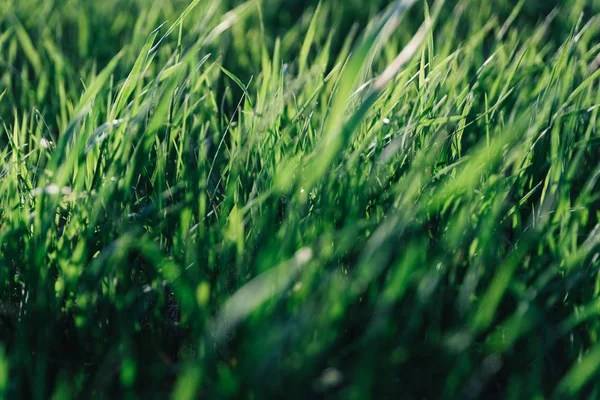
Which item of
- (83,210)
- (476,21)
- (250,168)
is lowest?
(476,21)

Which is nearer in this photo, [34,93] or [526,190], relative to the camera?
[526,190]

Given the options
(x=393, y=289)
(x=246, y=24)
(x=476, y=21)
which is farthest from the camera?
(x=246, y=24)

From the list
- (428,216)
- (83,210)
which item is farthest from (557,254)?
(83,210)

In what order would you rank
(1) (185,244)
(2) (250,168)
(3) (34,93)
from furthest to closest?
(3) (34,93)
(2) (250,168)
(1) (185,244)

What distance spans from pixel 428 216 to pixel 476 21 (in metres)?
1.18

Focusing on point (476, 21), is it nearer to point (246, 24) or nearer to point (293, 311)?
point (246, 24)

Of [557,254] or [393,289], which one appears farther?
[557,254]

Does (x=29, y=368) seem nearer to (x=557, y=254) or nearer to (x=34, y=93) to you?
(x=557, y=254)

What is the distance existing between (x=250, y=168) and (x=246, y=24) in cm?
122

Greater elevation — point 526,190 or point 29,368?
point 29,368

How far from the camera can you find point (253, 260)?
81 cm

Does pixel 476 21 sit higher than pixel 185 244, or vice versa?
pixel 185 244

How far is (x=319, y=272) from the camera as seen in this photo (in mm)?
678

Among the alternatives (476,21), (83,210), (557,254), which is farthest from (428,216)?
(476,21)
